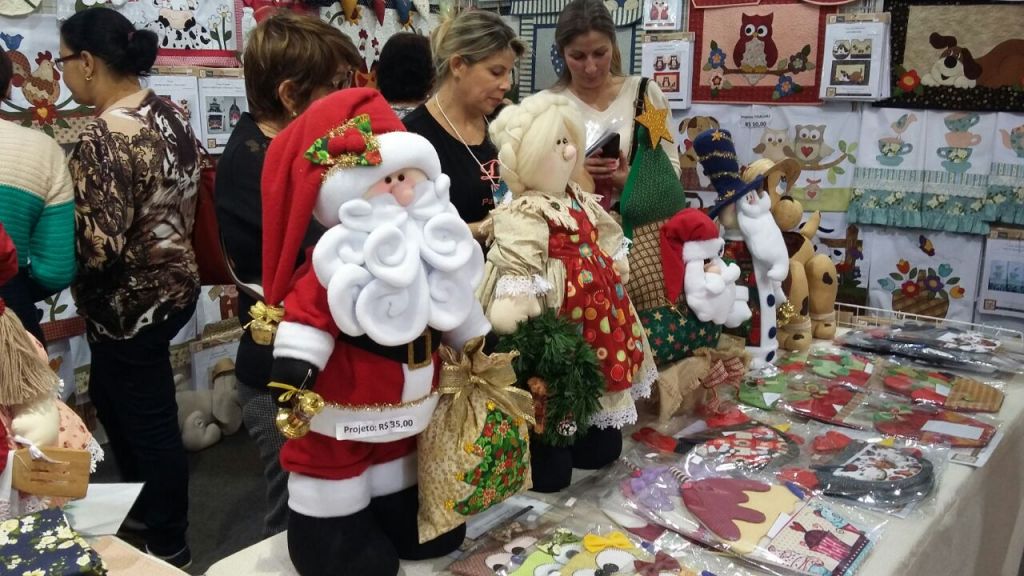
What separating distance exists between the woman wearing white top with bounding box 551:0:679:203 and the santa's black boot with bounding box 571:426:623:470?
0.68 meters

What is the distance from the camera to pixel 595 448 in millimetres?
1521

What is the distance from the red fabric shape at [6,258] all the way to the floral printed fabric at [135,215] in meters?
0.75

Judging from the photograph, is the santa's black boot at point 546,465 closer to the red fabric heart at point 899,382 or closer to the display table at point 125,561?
the display table at point 125,561

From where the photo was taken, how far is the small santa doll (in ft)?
5.49

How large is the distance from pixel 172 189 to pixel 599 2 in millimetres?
1180

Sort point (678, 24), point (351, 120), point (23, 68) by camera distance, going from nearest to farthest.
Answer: point (351, 120)
point (23, 68)
point (678, 24)

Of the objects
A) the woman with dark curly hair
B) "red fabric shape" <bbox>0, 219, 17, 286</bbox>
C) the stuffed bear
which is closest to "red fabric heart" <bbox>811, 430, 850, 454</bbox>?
"red fabric shape" <bbox>0, 219, 17, 286</bbox>

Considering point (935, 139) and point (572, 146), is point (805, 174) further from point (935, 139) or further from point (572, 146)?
point (572, 146)

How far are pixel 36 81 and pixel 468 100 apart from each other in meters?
1.58

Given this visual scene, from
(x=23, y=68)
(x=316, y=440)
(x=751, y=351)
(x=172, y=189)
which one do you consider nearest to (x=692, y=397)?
(x=751, y=351)

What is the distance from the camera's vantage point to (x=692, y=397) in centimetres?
176

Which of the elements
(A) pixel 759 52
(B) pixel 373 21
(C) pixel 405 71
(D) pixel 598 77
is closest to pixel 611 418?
(D) pixel 598 77

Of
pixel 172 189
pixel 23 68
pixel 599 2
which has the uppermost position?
pixel 599 2

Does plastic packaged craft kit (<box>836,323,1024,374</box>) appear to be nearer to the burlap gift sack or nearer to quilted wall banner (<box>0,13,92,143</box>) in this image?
the burlap gift sack
